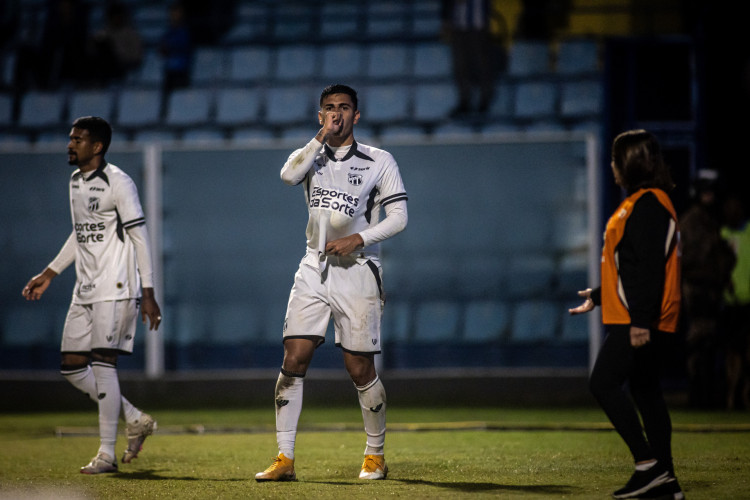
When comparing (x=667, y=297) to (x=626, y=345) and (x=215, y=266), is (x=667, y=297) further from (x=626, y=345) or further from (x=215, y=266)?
(x=215, y=266)

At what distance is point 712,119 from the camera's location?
9992 mm

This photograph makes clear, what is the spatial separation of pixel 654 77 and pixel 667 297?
6.40m

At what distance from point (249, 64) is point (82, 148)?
8020mm

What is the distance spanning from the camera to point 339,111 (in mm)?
4898

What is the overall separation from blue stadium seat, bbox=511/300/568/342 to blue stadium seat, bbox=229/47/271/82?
4908mm

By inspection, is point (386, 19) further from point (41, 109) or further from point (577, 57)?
point (41, 109)

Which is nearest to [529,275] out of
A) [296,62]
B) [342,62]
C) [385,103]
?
[385,103]

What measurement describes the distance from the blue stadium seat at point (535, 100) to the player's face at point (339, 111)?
705 centimetres

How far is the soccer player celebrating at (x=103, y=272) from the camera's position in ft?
17.8

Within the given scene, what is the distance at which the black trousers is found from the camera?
163 inches

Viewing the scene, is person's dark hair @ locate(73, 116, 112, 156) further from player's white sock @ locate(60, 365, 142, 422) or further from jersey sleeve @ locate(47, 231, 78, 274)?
player's white sock @ locate(60, 365, 142, 422)

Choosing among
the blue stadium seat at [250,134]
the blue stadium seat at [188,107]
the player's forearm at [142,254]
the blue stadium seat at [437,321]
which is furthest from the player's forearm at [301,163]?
the blue stadium seat at [188,107]

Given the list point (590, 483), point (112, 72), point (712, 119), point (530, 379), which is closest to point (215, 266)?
point (530, 379)

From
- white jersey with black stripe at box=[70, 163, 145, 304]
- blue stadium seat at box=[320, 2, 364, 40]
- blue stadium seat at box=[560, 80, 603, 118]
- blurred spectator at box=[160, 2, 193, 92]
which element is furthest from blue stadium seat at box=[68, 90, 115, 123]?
white jersey with black stripe at box=[70, 163, 145, 304]
